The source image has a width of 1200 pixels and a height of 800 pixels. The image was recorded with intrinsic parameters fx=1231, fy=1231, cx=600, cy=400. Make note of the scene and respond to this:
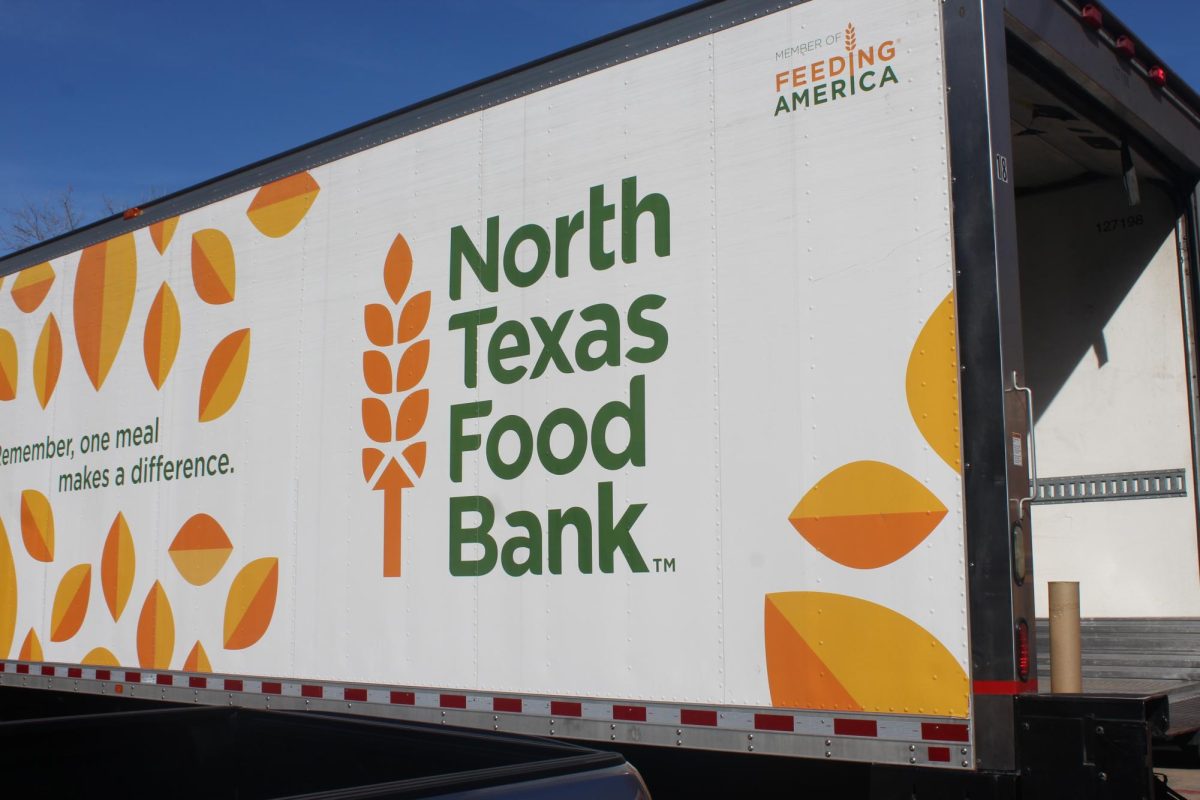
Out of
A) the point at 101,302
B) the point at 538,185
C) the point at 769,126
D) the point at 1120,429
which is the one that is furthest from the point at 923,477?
the point at 101,302

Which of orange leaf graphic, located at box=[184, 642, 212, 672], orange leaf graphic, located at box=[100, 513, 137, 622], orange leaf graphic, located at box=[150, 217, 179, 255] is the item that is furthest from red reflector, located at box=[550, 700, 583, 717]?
orange leaf graphic, located at box=[150, 217, 179, 255]

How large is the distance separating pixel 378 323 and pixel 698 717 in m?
2.63

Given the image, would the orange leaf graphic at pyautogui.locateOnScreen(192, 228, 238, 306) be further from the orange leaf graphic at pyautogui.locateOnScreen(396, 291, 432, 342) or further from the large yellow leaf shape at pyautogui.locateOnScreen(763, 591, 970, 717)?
the large yellow leaf shape at pyautogui.locateOnScreen(763, 591, 970, 717)

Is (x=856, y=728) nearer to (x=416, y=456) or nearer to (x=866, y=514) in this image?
(x=866, y=514)

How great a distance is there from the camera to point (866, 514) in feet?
14.2

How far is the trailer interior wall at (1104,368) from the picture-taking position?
6.16 m

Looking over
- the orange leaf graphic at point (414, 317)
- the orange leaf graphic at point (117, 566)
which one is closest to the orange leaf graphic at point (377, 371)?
the orange leaf graphic at point (414, 317)

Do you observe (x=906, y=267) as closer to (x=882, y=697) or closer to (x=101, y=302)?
(x=882, y=697)

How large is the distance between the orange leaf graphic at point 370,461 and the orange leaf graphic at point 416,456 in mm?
210

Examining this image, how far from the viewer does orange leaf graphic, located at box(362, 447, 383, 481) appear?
6.02 meters

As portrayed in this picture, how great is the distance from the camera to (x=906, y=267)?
4367 millimetres

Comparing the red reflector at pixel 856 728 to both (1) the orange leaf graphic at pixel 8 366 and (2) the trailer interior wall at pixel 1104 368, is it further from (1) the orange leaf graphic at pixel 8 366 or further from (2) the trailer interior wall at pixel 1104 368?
(1) the orange leaf graphic at pixel 8 366

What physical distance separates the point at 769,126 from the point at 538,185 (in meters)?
1.20

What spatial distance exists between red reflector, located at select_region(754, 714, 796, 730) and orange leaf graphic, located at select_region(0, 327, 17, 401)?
21.1ft
